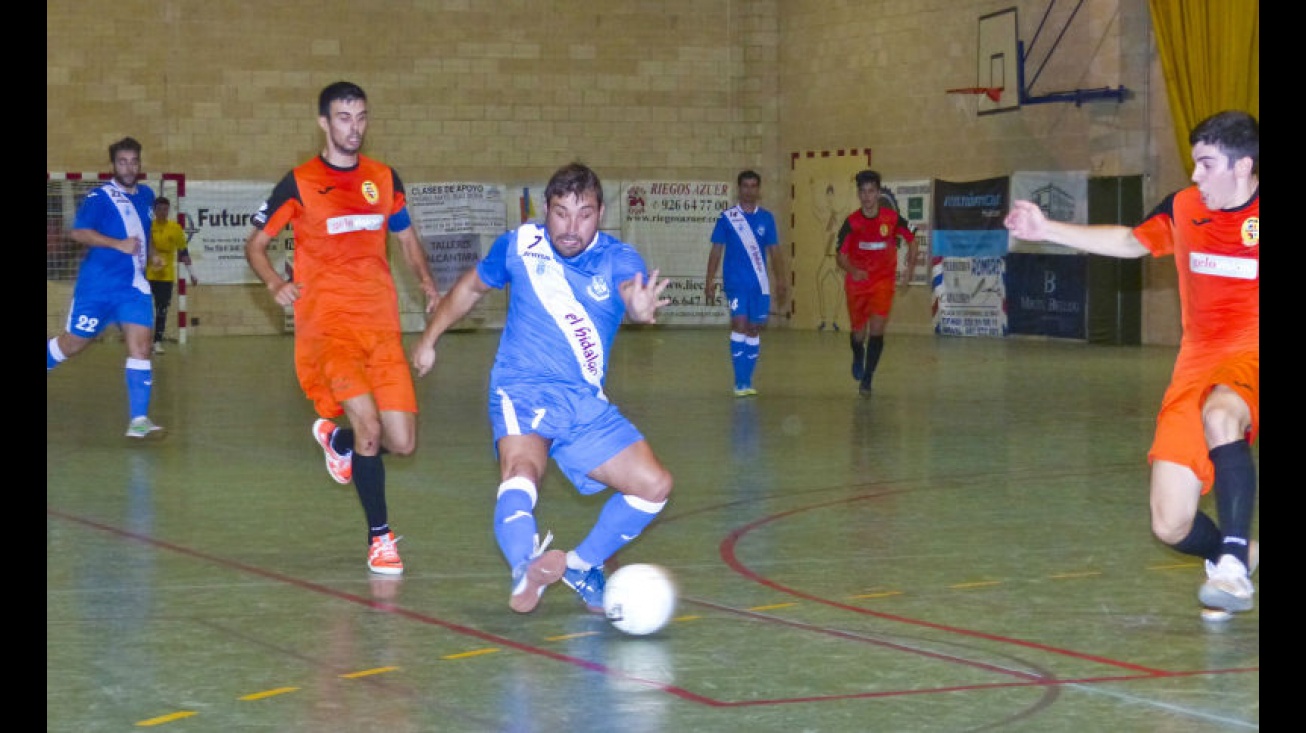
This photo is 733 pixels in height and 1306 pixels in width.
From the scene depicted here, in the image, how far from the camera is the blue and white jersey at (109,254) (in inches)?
535

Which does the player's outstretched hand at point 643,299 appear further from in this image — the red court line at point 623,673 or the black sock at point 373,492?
the black sock at point 373,492

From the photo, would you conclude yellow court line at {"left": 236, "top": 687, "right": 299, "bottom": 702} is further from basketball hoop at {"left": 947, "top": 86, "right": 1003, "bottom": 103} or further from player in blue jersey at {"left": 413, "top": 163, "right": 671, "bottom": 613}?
basketball hoop at {"left": 947, "top": 86, "right": 1003, "bottom": 103}

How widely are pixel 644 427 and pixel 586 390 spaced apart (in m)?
8.00

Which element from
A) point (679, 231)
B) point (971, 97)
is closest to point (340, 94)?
point (971, 97)

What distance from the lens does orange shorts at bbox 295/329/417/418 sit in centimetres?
856

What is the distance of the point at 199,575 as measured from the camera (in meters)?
8.36

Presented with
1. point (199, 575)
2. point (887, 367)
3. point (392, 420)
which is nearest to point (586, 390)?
point (392, 420)

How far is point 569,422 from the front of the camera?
7.21 meters

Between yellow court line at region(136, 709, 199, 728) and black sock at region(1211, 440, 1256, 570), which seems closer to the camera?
yellow court line at region(136, 709, 199, 728)

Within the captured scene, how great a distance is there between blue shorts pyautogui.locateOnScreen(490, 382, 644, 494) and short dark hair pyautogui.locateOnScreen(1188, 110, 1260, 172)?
2.53 meters

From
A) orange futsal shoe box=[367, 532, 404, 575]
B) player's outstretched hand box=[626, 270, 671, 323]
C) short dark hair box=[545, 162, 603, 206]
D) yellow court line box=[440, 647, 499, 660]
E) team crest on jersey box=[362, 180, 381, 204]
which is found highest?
team crest on jersey box=[362, 180, 381, 204]

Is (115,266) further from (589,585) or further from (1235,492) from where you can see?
(1235,492)

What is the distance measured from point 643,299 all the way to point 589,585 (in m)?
1.31

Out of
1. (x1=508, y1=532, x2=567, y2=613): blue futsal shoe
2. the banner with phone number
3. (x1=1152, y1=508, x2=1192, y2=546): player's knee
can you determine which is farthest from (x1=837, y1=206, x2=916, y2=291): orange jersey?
the banner with phone number
